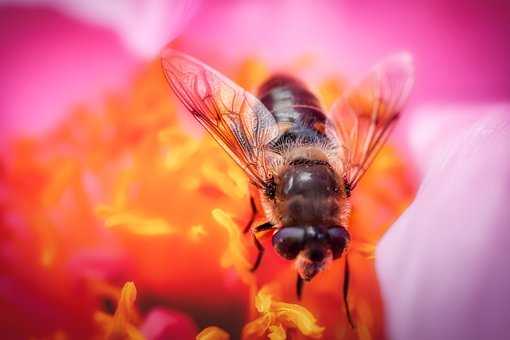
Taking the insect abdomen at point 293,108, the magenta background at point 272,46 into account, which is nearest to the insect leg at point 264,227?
the insect abdomen at point 293,108

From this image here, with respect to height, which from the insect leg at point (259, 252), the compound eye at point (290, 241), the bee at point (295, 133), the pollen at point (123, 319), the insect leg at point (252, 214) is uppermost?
the bee at point (295, 133)

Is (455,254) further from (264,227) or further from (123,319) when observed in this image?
(123,319)

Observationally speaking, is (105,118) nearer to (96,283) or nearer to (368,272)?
(96,283)

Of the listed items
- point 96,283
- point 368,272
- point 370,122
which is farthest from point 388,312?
point 96,283

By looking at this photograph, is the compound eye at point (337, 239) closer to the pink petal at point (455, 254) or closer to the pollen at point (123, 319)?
the pink petal at point (455, 254)

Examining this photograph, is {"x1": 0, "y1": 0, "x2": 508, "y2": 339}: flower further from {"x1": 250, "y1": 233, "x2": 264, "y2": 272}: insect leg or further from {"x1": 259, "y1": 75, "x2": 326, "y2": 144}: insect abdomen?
{"x1": 259, "y1": 75, "x2": 326, "y2": 144}: insect abdomen
